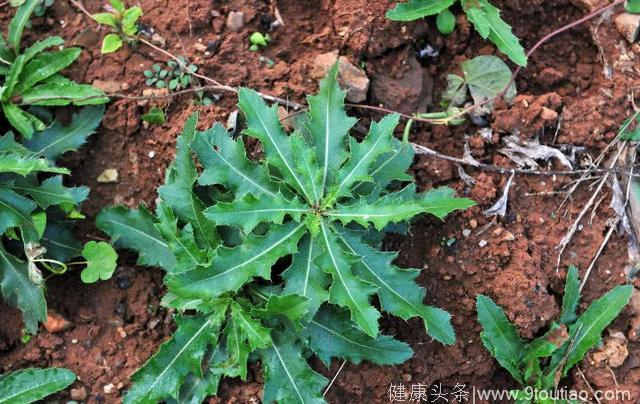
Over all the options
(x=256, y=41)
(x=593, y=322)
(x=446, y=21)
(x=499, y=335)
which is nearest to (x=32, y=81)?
(x=256, y=41)

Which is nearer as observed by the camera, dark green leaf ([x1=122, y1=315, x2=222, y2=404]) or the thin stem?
dark green leaf ([x1=122, y1=315, x2=222, y2=404])

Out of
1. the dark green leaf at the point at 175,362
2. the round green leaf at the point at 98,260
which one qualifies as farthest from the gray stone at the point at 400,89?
the round green leaf at the point at 98,260

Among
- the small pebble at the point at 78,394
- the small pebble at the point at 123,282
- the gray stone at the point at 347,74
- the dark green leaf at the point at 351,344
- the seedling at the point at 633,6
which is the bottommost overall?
the small pebble at the point at 78,394

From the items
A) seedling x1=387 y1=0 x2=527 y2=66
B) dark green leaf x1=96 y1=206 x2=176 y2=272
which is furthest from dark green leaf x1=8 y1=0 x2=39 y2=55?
seedling x1=387 y1=0 x2=527 y2=66

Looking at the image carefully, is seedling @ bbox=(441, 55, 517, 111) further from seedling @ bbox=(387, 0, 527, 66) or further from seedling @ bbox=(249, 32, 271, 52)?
seedling @ bbox=(249, 32, 271, 52)

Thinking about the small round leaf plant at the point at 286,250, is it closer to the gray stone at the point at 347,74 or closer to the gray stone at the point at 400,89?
the gray stone at the point at 347,74

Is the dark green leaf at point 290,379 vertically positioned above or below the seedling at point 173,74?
below

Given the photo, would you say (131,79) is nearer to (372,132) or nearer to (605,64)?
(372,132)
